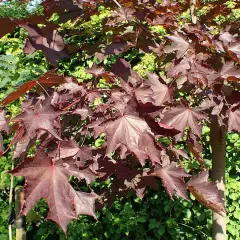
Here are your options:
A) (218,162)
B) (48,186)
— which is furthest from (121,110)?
(218,162)

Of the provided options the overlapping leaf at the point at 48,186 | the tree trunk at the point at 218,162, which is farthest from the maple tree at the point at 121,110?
the tree trunk at the point at 218,162

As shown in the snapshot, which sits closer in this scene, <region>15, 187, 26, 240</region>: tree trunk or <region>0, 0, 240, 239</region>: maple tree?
<region>0, 0, 240, 239</region>: maple tree

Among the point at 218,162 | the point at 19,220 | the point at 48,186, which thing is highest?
the point at 48,186

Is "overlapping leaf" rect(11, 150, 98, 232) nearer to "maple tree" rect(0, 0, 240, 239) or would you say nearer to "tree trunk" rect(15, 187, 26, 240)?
"maple tree" rect(0, 0, 240, 239)

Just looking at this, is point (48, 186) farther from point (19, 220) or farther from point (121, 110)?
point (19, 220)

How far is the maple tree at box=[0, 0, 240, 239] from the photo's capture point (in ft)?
3.29

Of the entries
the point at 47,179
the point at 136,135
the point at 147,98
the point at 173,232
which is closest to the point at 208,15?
the point at 147,98

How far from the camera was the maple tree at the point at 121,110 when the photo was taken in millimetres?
1003

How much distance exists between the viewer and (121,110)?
3.50ft

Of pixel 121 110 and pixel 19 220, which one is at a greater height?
pixel 121 110

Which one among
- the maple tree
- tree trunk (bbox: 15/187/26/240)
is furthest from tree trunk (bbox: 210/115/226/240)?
tree trunk (bbox: 15/187/26/240)

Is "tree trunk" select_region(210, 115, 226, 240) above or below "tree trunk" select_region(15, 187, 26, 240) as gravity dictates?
below

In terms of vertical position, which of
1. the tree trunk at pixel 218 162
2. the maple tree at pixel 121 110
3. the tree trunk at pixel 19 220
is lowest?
the tree trunk at pixel 218 162

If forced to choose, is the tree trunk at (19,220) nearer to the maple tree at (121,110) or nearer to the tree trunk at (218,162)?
the maple tree at (121,110)
